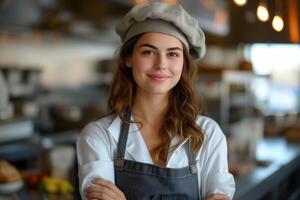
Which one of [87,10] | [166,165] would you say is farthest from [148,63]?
[87,10]

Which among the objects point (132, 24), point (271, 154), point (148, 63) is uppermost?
point (132, 24)

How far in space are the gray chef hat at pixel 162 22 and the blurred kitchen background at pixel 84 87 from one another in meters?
0.84

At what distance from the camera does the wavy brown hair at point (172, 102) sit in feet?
4.64

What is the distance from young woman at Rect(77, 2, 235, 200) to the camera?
1344 mm

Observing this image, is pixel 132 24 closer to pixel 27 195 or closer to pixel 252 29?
pixel 27 195

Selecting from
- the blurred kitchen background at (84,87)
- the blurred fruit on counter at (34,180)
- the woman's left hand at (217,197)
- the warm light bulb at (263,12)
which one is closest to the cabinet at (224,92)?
the blurred kitchen background at (84,87)

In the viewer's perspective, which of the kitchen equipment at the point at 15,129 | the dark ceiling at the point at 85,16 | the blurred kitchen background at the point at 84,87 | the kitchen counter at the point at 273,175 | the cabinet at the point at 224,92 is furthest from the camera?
the cabinet at the point at 224,92

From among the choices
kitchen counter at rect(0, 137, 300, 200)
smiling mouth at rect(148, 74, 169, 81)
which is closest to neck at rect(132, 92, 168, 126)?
smiling mouth at rect(148, 74, 169, 81)

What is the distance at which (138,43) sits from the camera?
137 cm

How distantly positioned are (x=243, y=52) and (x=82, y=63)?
4.32 meters

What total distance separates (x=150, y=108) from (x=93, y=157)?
0.84 ft

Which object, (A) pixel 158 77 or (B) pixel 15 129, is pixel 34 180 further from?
(B) pixel 15 129

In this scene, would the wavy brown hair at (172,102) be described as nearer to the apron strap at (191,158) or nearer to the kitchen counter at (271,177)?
the apron strap at (191,158)

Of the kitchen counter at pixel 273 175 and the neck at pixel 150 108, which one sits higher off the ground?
the neck at pixel 150 108
